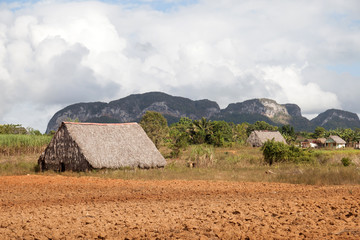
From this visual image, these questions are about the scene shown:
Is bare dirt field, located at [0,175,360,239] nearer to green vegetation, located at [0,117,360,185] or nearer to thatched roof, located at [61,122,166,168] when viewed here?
green vegetation, located at [0,117,360,185]

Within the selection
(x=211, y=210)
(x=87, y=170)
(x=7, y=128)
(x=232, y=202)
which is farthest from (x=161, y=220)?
(x=7, y=128)

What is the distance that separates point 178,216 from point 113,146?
13284 mm

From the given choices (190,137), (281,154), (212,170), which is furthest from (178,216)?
(190,137)

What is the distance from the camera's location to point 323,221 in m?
7.36

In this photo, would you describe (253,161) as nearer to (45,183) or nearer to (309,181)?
(309,181)

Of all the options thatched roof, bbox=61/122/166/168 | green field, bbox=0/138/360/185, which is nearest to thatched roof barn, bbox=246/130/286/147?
green field, bbox=0/138/360/185

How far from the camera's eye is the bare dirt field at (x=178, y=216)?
6891 millimetres

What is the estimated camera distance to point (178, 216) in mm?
8141

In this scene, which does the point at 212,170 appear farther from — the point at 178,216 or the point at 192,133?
the point at 192,133

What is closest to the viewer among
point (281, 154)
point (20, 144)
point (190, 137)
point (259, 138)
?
point (281, 154)

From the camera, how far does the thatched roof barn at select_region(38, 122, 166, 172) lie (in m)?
20.1

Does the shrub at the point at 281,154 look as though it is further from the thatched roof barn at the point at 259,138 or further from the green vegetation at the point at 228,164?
the thatched roof barn at the point at 259,138

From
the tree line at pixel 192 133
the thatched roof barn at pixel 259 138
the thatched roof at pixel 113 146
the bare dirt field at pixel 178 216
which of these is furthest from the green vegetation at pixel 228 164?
the thatched roof barn at pixel 259 138

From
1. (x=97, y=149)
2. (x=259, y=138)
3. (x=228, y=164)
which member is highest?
(x=259, y=138)
